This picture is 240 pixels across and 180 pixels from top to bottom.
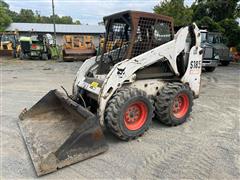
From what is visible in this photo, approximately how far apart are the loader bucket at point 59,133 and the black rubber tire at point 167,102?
1.32 meters

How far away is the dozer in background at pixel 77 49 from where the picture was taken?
16.5 metres

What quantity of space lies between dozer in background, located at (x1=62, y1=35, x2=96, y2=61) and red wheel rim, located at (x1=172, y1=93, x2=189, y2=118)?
1305 cm

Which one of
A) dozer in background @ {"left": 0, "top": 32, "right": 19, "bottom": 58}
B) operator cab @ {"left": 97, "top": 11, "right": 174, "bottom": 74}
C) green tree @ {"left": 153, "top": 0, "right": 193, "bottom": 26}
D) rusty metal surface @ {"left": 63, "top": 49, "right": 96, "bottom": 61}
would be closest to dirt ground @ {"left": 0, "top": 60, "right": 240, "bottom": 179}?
operator cab @ {"left": 97, "top": 11, "right": 174, "bottom": 74}

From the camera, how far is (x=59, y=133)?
373 centimetres

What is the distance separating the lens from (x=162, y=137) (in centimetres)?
387

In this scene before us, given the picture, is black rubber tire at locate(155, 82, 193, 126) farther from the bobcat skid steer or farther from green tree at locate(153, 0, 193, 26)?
green tree at locate(153, 0, 193, 26)

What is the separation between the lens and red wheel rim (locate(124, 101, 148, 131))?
3.70 m

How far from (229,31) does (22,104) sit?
59.2 ft

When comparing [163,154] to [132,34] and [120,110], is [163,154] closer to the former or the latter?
[120,110]

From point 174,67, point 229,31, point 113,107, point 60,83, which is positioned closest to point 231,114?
point 174,67

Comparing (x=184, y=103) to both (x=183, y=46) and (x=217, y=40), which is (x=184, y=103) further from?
(x=217, y=40)

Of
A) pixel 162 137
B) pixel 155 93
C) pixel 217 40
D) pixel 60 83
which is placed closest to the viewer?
pixel 162 137

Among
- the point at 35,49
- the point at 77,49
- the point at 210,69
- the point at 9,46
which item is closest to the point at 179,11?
the point at 77,49

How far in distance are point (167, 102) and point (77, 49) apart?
13949mm
